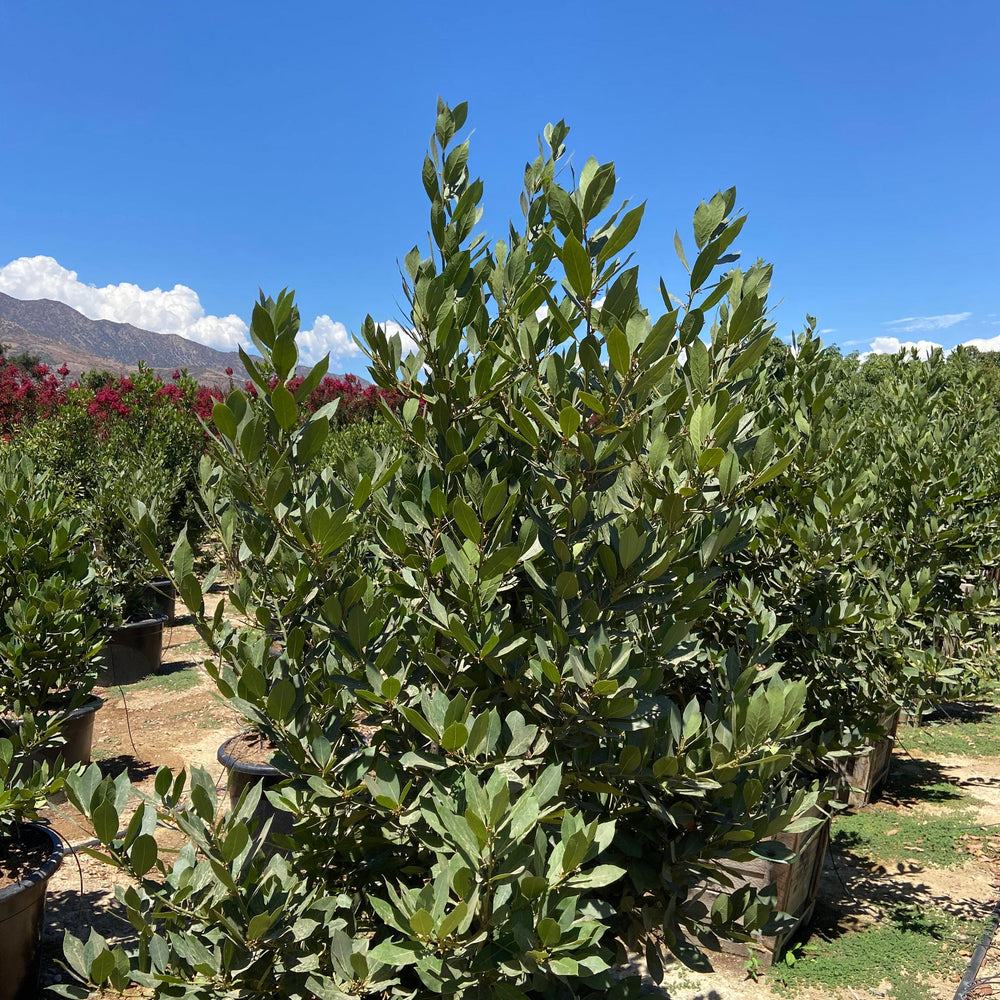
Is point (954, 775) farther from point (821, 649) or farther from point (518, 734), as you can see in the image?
point (518, 734)

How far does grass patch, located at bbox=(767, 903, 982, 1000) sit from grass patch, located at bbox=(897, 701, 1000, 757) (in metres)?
3.11

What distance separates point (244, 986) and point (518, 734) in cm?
66

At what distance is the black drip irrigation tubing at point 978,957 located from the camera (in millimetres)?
3678

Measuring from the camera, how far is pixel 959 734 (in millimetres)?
8008

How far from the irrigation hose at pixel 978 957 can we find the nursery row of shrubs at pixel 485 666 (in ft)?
9.56

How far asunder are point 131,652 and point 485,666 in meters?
8.29

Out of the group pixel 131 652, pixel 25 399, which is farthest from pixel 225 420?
pixel 25 399

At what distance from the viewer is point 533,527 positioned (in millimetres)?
1448

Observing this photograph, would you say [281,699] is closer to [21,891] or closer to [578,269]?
[578,269]

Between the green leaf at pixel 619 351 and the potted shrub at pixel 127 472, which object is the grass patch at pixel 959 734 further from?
the potted shrub at pixel 127 472

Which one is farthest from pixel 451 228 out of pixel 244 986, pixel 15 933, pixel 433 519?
pixel 15 933

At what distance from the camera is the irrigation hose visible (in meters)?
3.68

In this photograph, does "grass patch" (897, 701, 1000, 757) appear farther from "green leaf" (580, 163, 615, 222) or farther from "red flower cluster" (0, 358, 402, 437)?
"red flower cluster" (0, 358, 402, 437)

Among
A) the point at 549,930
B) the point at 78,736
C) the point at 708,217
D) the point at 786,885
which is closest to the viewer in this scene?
the point at 549,930
